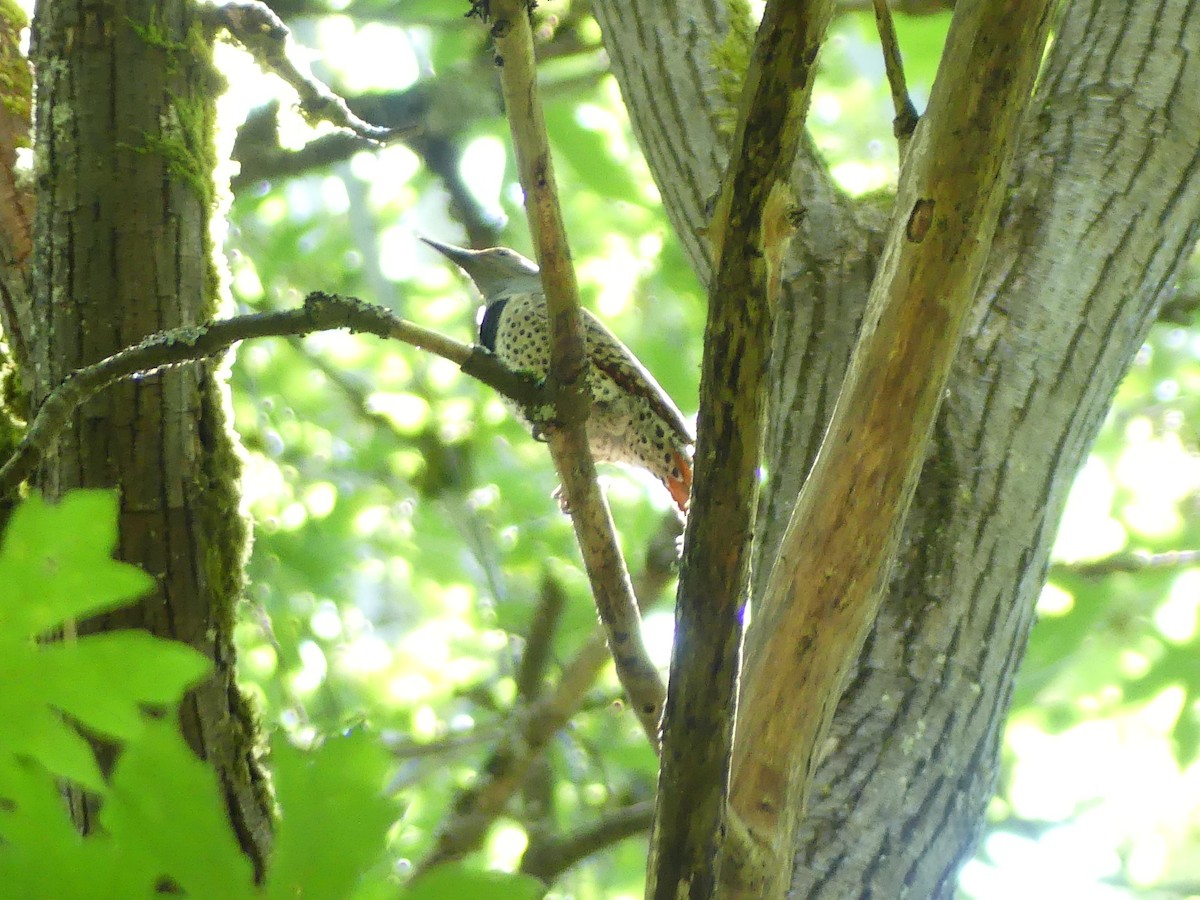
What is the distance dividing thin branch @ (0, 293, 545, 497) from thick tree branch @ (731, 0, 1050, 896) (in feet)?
1.75

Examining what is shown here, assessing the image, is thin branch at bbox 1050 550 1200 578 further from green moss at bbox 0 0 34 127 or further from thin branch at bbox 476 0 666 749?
green moss at bbox 0 0 34 127

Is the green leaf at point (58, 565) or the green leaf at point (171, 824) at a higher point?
the green leaf at point (58, 565)

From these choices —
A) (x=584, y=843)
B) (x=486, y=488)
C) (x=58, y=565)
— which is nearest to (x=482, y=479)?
(x=486, y=488)

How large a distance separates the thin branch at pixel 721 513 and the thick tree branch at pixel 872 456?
272 millimetres

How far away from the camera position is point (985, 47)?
4.65 ft

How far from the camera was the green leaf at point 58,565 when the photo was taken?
861 mm

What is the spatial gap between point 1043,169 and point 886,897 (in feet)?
4.06

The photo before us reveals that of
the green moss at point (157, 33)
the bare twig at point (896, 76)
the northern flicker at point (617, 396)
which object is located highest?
the northern flicker at point (617, 396)

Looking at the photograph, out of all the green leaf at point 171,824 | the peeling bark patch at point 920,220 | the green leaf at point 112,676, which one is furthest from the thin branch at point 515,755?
the green leaf at point 171,824

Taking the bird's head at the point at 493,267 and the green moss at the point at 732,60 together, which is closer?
the green moss at the point at 732,60

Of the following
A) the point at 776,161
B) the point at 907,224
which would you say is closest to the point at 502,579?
the point at 907,224

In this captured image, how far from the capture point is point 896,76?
5.75 feet

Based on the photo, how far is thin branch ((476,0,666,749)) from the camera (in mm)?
1459

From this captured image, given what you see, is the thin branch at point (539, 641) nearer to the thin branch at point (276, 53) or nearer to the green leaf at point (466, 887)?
the thin branch at point (276, 53)
